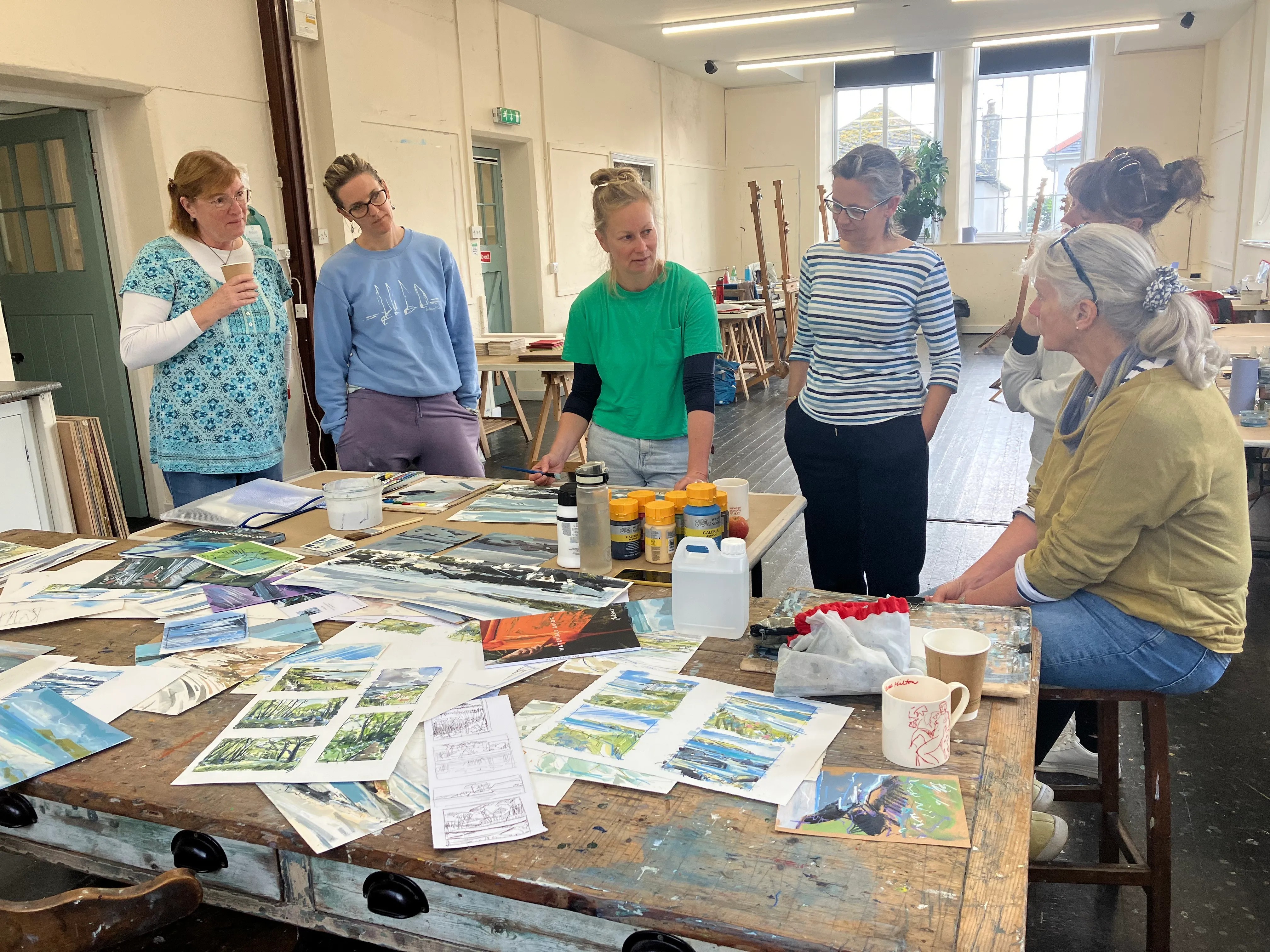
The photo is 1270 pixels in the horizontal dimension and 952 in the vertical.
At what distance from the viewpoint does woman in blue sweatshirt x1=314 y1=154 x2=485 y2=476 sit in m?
2.69

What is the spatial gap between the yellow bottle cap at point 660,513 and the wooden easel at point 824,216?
6.31 meters

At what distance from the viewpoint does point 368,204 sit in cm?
263

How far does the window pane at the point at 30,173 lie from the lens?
478cm

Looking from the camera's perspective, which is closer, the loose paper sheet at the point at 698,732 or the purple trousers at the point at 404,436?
the loose paper sheet at the point at 698,732

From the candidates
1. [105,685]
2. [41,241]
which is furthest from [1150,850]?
[41,241]

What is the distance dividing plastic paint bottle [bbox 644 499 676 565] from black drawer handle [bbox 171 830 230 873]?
0.92 m

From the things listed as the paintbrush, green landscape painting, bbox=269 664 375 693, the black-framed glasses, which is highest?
the black-framed glasses

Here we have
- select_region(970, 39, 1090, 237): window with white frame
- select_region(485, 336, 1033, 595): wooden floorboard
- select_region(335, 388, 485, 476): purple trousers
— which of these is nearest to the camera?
select_region(335, 388, 485, 476): purple trousers

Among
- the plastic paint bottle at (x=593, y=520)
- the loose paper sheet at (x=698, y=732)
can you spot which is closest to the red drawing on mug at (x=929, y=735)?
the loose paper sheet at (x=698, y=732)

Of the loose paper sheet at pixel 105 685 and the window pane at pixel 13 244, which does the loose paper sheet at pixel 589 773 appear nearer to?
the loose paper sheet at pixel 105 685

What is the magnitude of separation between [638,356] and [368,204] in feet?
2.94

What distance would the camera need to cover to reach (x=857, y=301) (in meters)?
2.45

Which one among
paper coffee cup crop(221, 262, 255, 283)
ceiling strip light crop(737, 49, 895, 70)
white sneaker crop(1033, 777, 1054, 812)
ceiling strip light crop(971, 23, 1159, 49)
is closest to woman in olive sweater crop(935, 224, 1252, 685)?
white sneaker crop(1033, 777, 1054, 812)

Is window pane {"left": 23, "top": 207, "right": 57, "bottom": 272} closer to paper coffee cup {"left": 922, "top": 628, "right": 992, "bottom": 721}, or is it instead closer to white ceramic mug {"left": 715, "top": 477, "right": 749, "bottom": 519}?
white ceramic mug {"left": 715, "top": 477, "right": 749, "bottom": 519}
